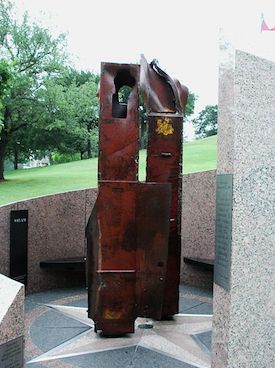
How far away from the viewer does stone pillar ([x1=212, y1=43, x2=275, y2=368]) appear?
342 centimetres

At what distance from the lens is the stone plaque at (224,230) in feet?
11.4

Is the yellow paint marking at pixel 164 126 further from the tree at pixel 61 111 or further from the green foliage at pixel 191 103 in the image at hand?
the green foliage at pixel 191 103

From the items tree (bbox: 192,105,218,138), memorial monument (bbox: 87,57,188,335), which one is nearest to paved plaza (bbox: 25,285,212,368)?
memorial monument (bbox: 87,57,188,335)

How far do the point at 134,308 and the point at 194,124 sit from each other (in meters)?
54.6

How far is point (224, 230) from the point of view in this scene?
3572mm

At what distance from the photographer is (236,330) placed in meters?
3.46

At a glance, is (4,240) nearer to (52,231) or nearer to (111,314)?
(52,231)

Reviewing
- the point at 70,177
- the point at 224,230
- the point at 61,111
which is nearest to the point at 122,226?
the point at 224,230

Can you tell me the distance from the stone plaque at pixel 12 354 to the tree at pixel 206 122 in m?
52.9

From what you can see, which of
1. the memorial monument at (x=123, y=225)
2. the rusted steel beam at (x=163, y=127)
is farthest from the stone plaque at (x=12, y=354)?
the rusted steel beam at (x=163, y=127)

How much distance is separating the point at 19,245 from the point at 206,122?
52.6 meters

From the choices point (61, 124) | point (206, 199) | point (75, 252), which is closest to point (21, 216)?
point (75, 252)

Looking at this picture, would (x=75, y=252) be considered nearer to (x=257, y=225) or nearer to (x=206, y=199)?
(x=206, y=199)

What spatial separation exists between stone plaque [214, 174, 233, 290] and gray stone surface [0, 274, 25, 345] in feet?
5.02
